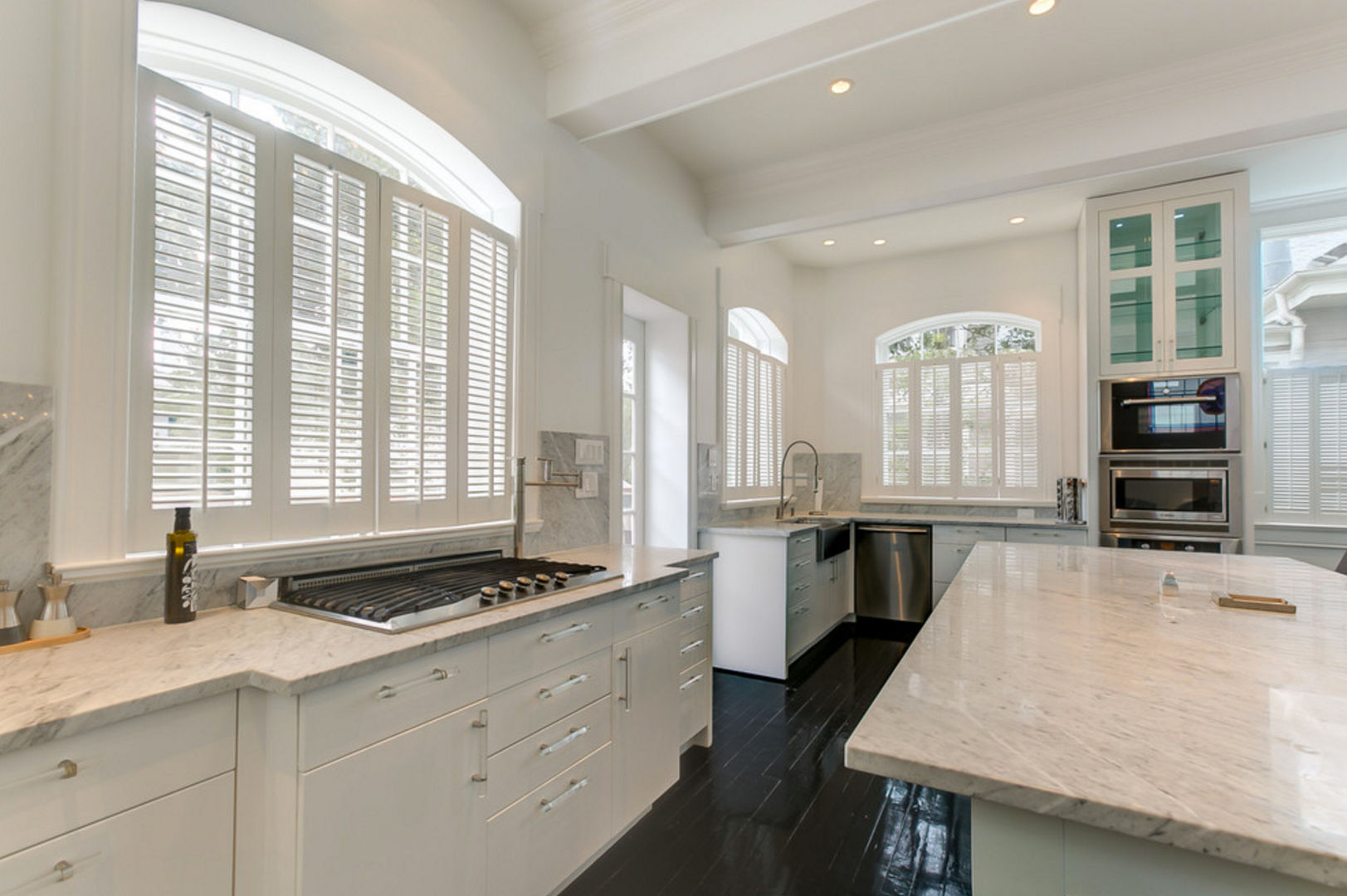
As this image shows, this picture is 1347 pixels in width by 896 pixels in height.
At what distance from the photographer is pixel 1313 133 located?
2965 mm

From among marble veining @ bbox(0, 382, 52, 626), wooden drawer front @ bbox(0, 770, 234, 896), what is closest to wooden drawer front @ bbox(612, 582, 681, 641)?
wooden drawer front @ bbox(0, 770, 234, 896)

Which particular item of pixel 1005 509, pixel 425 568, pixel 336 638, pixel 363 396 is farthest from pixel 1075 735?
pixel 1005 509

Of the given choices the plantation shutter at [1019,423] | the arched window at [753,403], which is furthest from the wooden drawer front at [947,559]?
the arched window at [753,403]

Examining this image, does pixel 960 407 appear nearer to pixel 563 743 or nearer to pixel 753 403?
pixel 753 403

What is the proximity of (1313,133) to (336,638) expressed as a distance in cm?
449

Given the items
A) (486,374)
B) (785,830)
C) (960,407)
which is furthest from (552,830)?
(960,407)

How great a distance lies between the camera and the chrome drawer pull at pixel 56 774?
955mm

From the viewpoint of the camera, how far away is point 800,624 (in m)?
4.19

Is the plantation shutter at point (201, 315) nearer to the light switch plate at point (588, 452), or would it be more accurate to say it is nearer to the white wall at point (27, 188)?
the white wall at point (27, 188)

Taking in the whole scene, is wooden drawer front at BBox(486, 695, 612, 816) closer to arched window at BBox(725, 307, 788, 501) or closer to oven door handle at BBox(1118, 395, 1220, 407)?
arched window at BBox(725, 307, 788, 501)

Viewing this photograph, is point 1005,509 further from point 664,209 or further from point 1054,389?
point 664,209

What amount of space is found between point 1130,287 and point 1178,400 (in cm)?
80

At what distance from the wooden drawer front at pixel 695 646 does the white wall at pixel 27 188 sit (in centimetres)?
225

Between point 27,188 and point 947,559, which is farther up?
point 27,188
